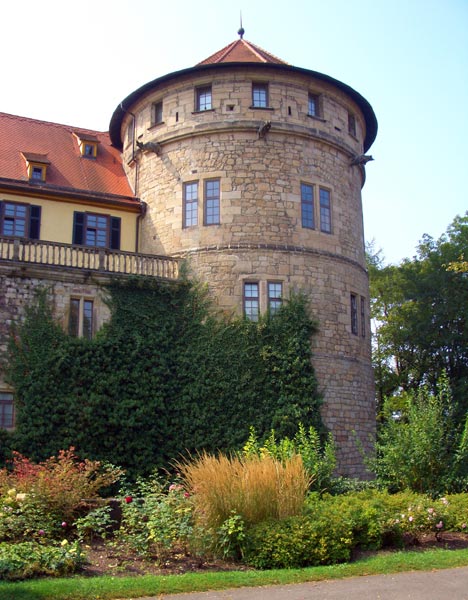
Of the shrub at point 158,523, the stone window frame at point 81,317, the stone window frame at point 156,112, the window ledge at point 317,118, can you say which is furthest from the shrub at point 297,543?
the stone window frame at point 156,112

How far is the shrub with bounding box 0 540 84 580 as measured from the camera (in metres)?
10.3

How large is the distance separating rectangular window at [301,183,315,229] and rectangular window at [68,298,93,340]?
7639 millimetres

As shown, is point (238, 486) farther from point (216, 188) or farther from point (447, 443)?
point (216, 188)

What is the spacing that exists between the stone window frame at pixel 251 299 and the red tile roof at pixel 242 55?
27.3 ft

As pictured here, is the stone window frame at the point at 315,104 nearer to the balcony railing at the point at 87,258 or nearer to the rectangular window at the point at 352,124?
the rectangular window at the point at 352,124

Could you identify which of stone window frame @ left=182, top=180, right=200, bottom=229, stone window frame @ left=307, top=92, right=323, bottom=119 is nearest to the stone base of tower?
stone window frame @ left=182, top=180, right=200, bottom=229

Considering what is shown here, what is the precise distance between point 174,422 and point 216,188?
794cm

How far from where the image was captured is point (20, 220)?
2339cm

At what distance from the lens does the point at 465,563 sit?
11812 mm

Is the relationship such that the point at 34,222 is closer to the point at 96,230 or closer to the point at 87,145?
the point at 96,230

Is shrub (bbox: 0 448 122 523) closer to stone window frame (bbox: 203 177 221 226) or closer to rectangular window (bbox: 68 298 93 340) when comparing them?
rectangular window (bbox: 68 298 93 340)

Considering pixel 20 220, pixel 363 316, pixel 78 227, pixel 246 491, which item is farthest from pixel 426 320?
pixel 246 491

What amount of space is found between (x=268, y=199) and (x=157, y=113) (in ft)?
18.9

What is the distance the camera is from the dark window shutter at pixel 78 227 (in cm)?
2416
